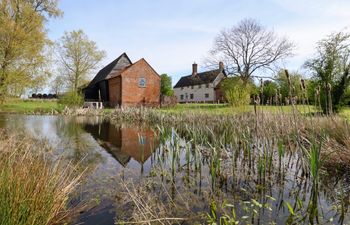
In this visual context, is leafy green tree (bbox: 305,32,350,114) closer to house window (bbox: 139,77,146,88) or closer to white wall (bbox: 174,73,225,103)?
house window (bbox: 139,77,146,88)

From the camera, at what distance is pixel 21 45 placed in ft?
63.3

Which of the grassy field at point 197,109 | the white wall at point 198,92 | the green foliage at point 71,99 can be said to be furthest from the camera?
the white wall at point 198,92

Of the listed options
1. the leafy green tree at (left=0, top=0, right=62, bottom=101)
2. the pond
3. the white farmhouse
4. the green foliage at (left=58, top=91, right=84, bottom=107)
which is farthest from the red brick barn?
the pond

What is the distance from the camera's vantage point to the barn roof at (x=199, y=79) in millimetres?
49622

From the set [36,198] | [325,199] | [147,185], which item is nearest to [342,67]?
[325,199]

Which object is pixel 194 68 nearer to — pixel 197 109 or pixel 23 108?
pixel 23 108

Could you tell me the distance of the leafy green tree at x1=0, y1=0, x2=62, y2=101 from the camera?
19.1 meters

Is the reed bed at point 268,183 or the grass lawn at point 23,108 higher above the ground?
the grass lawn at point 23,108

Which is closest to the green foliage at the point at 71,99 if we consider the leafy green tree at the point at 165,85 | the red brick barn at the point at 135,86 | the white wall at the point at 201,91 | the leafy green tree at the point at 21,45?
the leafy green tree at the point at 21,45

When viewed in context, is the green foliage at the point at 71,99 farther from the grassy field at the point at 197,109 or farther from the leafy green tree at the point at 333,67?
the leafy green tree at the point at 333,67

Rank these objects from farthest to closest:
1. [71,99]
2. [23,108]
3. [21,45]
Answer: [23,108], [71,99], [21,45]

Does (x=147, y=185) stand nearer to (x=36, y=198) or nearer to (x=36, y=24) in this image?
(x=36, y=198)

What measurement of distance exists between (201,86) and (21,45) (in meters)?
40.2

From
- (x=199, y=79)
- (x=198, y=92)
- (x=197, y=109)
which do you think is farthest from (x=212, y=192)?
(x=198, y=92)
